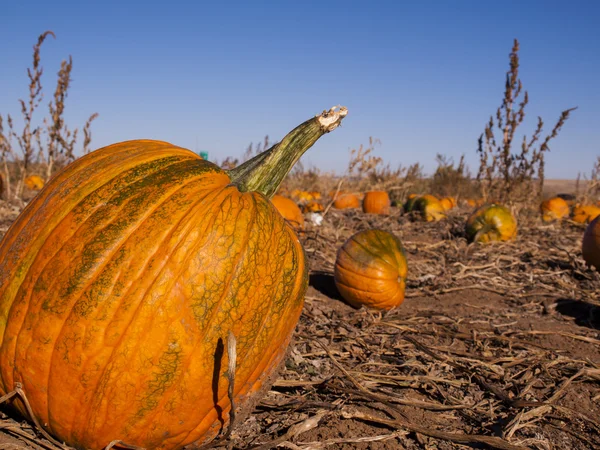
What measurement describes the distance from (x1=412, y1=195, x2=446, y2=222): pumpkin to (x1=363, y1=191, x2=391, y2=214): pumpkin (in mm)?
649

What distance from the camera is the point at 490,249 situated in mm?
6637

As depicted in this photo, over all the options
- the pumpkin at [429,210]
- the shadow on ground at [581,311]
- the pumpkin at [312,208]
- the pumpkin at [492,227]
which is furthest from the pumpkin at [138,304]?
the pumpkin at [429,210]

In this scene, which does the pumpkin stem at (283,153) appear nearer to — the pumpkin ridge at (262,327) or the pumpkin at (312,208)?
the pumpkin ridge at (262,327)

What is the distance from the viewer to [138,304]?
1.57 metres

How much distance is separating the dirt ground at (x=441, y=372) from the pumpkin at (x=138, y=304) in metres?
0.26

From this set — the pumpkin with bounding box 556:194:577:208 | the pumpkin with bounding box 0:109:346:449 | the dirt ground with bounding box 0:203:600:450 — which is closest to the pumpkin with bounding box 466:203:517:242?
the dirt ground with bounding box 0:203:600:450

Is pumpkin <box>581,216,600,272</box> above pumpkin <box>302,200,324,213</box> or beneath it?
beneath

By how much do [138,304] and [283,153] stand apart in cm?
88

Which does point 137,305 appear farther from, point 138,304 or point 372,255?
point 372,255

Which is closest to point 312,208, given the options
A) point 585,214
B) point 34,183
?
point 585,214

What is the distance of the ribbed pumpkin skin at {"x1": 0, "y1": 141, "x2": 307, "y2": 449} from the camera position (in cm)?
157

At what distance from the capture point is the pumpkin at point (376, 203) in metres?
10.2

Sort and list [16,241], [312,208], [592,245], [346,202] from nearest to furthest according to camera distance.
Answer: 1. [16,241]
2. [592,245]
3. [312,208]
4. [346,202]

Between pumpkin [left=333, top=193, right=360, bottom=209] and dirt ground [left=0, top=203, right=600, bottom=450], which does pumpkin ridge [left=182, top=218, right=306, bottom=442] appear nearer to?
dirt ground [left=0, top=203, right=600, bottom=450]
